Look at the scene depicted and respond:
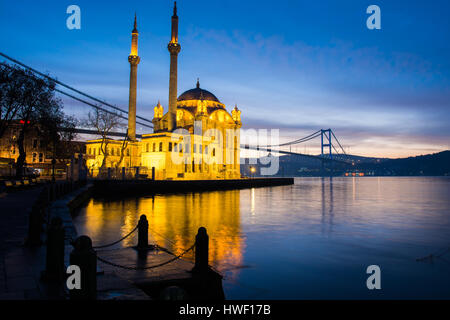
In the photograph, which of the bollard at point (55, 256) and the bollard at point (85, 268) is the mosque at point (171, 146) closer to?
the bollard at point (55, 256)

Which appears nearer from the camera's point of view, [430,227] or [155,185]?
[430,227]

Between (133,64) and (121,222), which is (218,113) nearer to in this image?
(133,64)

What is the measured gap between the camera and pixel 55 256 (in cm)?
584

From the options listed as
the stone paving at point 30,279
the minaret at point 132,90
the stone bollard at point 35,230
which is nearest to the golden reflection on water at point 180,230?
the stone bollard at point 35,230

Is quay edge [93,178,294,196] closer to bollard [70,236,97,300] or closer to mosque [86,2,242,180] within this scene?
mosque [86,2,242,180]

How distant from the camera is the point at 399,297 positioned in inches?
316

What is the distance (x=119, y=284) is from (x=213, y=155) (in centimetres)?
6505

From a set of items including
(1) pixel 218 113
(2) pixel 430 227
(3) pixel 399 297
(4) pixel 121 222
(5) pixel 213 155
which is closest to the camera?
(3) pixel 399 297

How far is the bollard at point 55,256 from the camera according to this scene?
580cm

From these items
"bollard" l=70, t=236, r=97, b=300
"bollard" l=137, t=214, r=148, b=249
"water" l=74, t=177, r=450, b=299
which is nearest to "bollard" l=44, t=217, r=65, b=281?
"bollard" l=70, t=236, r=97, b=300

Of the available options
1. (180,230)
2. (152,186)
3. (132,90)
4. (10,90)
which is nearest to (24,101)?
(10,90)

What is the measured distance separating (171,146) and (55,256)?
5201 cm

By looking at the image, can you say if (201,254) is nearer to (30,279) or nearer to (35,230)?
(30,279)

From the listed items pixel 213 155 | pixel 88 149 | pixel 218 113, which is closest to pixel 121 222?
pixel 88 149
